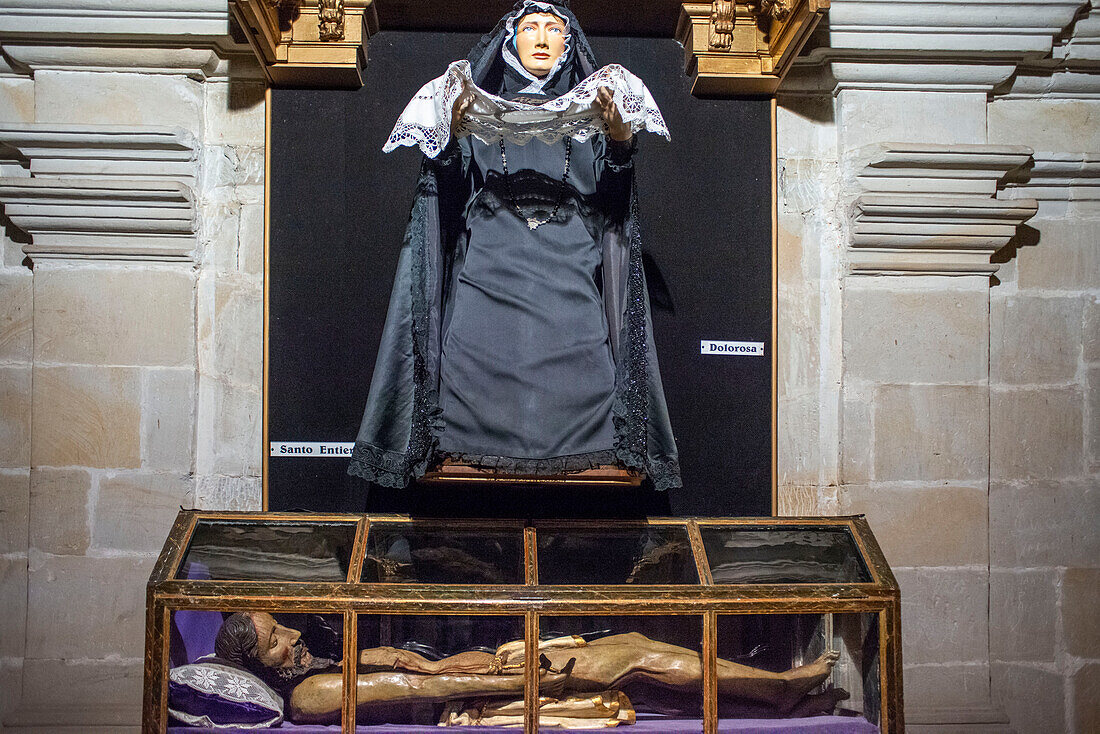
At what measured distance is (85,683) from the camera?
9.38ft

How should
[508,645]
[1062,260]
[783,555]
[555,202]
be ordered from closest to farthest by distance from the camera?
[508,645]
[783,555]
[555,202]
[1062,260]

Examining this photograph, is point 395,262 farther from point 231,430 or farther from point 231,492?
point 231,492

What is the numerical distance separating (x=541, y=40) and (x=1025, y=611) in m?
2.31

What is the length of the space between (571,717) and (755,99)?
6.48 feet

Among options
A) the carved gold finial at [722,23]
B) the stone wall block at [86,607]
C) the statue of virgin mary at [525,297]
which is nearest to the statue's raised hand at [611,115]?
the statue of virgin mary at [525,297]

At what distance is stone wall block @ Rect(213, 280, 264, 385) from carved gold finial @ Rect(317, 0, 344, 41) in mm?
814

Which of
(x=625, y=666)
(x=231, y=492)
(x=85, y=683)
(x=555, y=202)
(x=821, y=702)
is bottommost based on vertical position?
(x=85, y=683)

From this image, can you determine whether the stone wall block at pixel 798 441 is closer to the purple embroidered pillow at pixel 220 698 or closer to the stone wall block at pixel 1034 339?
the stone wall block at pixel 1034 339

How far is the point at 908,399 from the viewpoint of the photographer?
2994 millimetres

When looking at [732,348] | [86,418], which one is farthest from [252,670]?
[732,348]

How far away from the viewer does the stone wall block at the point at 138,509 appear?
9.52ft

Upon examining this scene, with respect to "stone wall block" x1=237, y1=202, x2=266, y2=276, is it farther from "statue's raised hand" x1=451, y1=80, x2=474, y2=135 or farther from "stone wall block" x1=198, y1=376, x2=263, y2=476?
"statue's raised hand" x1=451, y1=80, x2=474, y2=135

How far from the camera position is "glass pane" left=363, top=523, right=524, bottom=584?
240 centimetres

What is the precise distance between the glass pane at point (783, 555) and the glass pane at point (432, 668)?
1.88 feet
